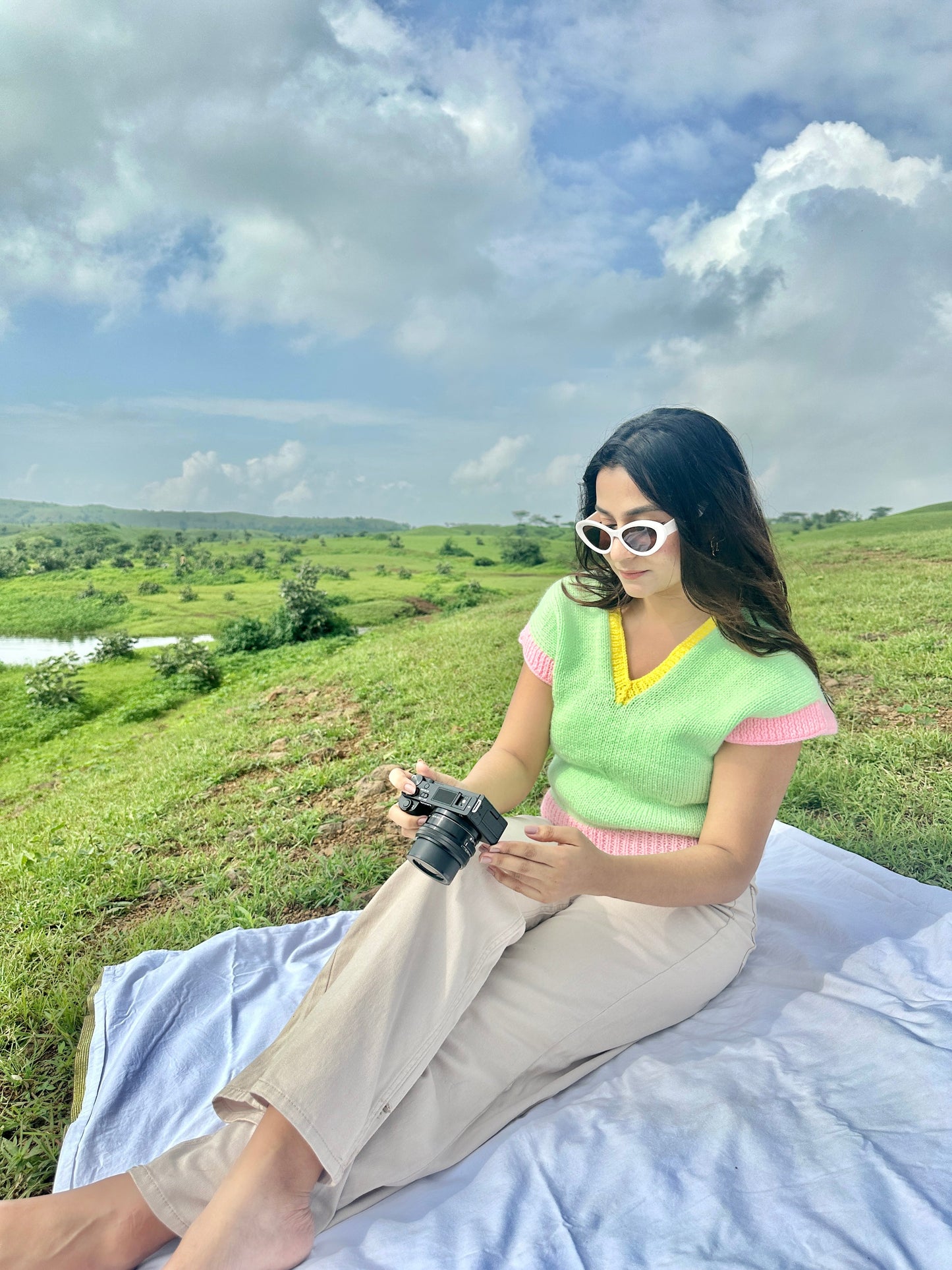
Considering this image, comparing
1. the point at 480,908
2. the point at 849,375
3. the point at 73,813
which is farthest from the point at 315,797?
the point at 849,375

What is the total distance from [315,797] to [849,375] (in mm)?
3917

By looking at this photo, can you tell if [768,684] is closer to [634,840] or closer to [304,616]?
[634,840]

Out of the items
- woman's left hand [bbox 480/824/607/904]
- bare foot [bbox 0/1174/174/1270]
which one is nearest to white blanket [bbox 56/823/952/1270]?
bare foot [bbox 0/1174/174/1270]

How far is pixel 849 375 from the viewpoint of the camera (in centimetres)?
479

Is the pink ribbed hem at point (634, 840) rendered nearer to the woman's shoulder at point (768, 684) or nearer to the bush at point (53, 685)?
the woman's shoulder at point (768, 684)

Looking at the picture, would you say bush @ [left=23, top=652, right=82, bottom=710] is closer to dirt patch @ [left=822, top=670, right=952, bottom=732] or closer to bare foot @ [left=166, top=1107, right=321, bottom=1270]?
dirt patch @ [left=822, top=670, right=952, bottom=732]

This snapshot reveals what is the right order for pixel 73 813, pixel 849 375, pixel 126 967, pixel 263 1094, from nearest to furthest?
pixel 263 1094 → pixel 126 967 → pixel 73 813 → pixel 849 375

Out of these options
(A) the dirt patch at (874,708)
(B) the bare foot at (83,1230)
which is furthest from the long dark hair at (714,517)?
(A) the dirt patch at (874,708)

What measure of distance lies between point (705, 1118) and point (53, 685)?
6295 millimetres

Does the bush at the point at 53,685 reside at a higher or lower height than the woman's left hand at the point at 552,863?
lower

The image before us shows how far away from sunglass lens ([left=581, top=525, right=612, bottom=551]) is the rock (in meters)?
2.18

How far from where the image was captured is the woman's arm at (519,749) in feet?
5.86

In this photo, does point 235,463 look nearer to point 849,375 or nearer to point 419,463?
point 419,463

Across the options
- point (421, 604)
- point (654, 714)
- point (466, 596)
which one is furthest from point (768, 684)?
point (466, 596)
